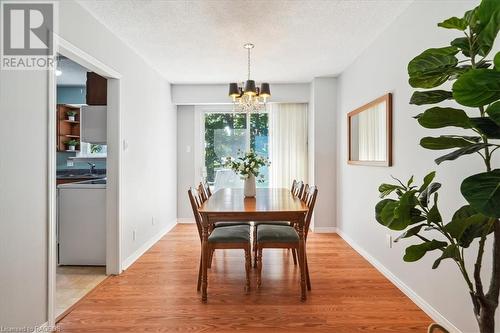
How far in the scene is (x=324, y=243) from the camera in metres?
4.27

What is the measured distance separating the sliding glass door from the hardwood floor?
230 centimetres

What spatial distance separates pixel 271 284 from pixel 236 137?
3.26 m

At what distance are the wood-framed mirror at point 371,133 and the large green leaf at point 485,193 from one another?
2027 millimetres

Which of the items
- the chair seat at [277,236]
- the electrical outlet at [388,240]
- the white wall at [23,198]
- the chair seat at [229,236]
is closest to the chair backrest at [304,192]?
the chair seat at [277,236]

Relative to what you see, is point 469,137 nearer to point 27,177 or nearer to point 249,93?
point 249,93

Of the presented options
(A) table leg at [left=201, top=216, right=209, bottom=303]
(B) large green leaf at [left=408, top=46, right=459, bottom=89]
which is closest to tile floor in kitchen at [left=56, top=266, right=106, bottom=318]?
(A) table leg at [left=201, top=216, right=209, bottom=303]

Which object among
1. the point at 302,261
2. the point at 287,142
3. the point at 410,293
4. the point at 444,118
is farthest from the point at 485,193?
the point at 287,142

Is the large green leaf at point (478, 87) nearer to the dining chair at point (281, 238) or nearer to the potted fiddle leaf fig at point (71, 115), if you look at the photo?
the dining chair at point (281, 238)

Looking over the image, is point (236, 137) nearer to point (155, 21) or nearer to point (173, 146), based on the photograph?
point (173, 146)

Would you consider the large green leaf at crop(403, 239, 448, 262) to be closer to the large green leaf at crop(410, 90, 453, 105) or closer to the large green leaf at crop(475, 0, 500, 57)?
the large green leaf at crop(410, 90, 453, 105)

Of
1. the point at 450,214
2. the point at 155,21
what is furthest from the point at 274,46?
the point at 450,214

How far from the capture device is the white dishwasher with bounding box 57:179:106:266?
3.27m

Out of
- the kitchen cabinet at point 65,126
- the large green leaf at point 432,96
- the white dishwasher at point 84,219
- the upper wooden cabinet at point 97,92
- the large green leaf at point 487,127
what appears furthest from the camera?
the kitchen cabinet at point 65,126

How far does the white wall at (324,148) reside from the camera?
192 inches
